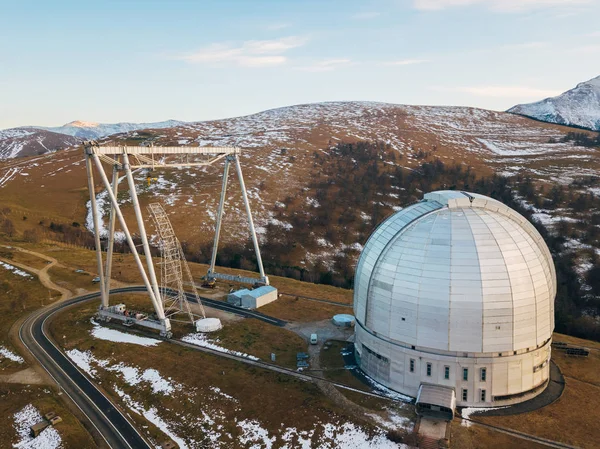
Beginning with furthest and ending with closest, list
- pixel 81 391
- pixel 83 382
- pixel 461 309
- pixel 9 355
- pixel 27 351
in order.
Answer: pixel 27 351
pixel 9 355
pixel 83 382
pixel 81 391
pixel 461 309

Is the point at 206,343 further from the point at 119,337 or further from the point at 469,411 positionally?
the point at 469,411

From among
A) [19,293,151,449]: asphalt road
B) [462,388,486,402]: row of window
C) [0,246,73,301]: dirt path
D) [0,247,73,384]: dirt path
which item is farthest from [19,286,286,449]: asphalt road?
[462,388,486,402]: row of window

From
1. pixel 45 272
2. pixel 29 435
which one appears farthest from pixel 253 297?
pixel 45 272

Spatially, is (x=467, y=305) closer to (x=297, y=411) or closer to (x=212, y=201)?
(x=297, y=411)

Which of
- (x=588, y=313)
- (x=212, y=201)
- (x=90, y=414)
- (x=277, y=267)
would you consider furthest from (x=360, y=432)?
(x=212, y=201)

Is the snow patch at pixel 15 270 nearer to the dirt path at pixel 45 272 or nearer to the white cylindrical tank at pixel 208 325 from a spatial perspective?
the dirt path at pixel 45 272

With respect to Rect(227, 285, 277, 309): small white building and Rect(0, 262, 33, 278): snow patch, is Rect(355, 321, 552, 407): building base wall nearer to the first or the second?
Rect(227, 285, 277, 309): small white building
